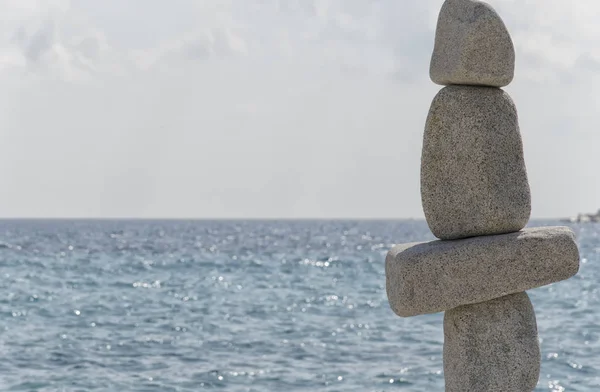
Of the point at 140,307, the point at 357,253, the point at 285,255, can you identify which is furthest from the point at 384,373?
the point at 357,253

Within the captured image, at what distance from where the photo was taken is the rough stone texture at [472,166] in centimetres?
796

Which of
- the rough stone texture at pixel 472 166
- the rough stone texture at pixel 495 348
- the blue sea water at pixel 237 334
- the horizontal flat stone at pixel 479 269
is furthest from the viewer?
the blue sea water at pixel 237 334

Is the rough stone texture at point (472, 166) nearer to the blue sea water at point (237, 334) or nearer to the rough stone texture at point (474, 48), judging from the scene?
the rough stone texture at point (474, 48)

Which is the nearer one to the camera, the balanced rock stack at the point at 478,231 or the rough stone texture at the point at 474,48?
the balanced rock stack at the point at 478,231

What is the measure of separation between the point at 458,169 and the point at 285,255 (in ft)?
149

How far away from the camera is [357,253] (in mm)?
57719

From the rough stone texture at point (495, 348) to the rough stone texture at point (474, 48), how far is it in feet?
5.90

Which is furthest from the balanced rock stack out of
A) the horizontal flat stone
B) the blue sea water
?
the blue sea water

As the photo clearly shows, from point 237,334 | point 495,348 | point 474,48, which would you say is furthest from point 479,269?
point 237,334

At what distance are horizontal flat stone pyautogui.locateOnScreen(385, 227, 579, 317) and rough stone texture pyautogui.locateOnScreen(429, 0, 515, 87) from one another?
4.22ft

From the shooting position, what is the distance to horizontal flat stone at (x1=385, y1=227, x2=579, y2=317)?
7812mm

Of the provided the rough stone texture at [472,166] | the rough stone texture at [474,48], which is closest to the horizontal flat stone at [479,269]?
the rough stone texture at [472,166]

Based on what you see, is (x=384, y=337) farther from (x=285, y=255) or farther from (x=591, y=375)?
(x=285, y=255)

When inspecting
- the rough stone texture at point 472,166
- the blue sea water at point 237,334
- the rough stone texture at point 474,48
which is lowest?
the blue sea water at point 237,334
